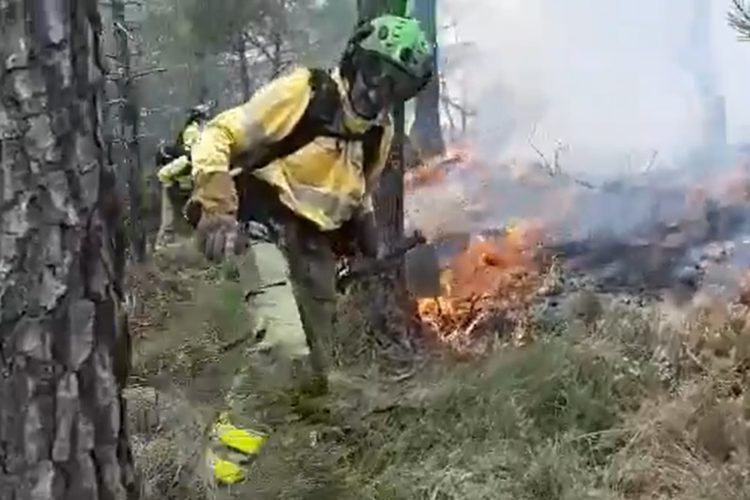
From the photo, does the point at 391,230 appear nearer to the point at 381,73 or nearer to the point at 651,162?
the point at 651,162

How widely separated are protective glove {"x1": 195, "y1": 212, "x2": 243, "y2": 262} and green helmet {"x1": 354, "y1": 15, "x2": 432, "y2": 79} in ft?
2.73

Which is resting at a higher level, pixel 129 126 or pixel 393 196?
pixel 393 196

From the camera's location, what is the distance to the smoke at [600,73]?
26.4ft

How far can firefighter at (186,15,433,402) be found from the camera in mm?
3725

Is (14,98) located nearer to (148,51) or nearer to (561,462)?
(561,462)

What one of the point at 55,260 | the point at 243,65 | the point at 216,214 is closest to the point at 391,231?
the point at 216,214

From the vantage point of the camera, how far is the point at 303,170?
4.19m

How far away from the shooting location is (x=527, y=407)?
15.2 feet

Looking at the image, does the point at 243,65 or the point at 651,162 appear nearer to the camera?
the point at 651,162

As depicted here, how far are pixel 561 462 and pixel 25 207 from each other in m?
2.30

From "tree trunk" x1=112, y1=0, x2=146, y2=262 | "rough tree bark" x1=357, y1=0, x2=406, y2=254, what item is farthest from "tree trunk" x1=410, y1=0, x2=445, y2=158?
"rough tree bark" x1=357, y1=0, x2=406, y2=254

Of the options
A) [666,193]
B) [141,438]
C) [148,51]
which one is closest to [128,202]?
[148,51]

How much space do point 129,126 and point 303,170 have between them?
633cm

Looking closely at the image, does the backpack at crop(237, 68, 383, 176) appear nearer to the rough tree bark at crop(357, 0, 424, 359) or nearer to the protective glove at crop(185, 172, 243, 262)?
the protective glove at crop(185, 172, 243, 262)
